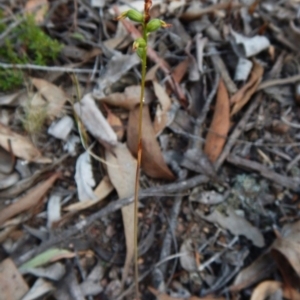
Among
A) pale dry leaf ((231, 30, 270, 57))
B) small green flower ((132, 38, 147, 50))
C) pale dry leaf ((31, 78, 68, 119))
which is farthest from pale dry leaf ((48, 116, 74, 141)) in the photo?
small green flower ((132, 38, 147, 50))

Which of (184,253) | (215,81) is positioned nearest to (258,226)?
(184,253)

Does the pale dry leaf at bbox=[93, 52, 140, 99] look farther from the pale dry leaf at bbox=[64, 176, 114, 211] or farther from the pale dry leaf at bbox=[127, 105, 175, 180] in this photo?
the pale dry leaf at bbox=[64, 176, 114, 211]

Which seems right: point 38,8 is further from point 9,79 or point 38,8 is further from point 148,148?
point 148,148

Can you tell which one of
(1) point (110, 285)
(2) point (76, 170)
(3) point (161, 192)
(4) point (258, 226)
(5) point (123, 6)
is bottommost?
(4) point (258, 226)

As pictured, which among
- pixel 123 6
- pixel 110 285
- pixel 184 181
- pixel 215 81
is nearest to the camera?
pixel 110 285

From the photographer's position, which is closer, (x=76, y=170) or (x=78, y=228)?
(x=78, y=228)

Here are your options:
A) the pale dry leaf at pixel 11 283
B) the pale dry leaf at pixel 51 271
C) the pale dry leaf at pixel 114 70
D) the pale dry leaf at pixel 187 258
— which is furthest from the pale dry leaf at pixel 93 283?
the pale dry leaf at pixel 114 70

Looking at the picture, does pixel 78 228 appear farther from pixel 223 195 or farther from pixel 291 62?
pixel 291 62
